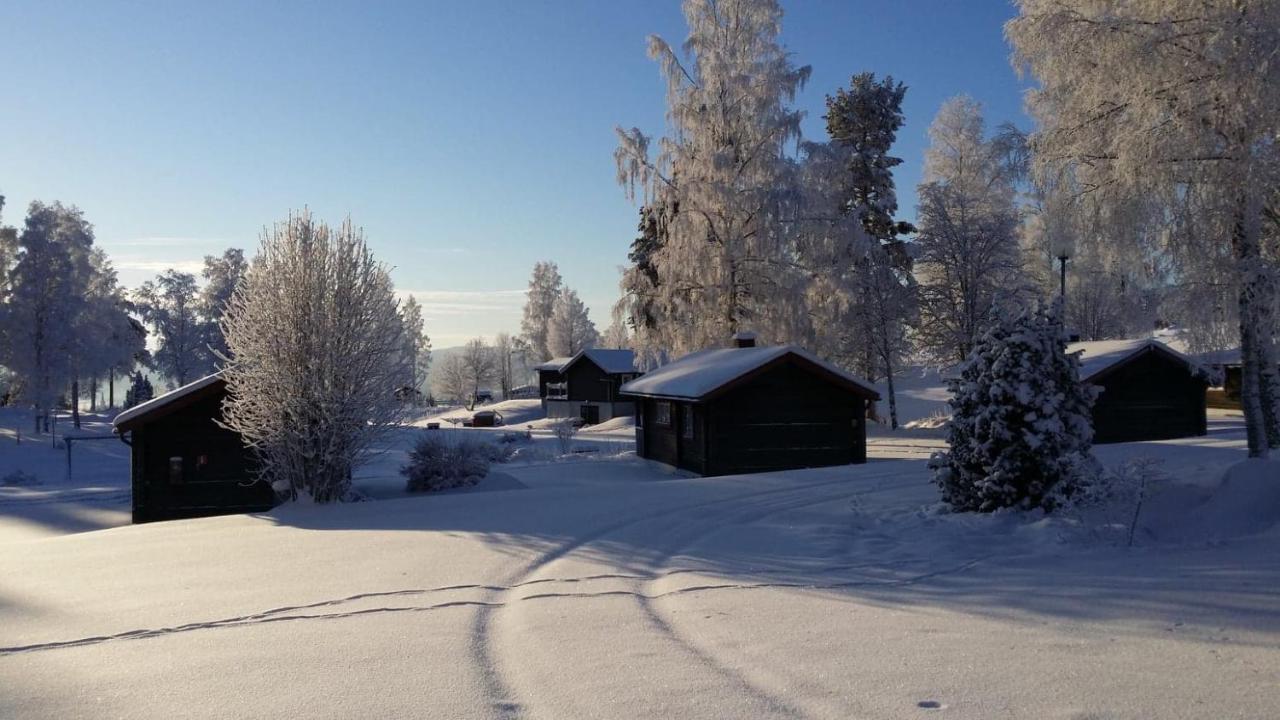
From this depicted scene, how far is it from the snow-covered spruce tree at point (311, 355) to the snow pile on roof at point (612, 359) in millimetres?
35503

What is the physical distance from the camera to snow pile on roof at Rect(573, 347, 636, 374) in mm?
52156

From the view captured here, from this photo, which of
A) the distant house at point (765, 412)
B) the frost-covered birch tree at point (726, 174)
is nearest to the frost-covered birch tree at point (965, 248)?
the frost-covered birch tree at point (726, 174)

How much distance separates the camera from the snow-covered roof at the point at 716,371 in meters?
22.1

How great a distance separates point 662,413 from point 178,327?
153 feet

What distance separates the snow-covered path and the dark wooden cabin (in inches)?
276

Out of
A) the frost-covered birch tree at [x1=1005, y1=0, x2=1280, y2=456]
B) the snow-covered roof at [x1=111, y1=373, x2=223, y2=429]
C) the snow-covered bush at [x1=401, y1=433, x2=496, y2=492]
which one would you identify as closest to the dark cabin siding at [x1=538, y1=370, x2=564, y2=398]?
the snow-covered bush at [x1=401, y1=433, x2=496, y2=492]

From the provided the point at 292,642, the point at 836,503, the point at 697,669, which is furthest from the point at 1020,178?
the point at 292,642

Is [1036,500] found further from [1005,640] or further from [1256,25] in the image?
[1256,25]

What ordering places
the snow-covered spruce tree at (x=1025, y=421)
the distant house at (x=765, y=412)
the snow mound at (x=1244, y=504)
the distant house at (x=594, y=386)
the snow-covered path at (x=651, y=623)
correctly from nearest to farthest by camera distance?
the snow-covered path at (x=651, y=623), the snow mound at (x=1244, y=504), the snow-covered spruce tree at (x=1025, y=421), the distant house at (x=765, y=412), the distant house at (x=594, y=386)

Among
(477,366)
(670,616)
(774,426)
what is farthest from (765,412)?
(477,366)

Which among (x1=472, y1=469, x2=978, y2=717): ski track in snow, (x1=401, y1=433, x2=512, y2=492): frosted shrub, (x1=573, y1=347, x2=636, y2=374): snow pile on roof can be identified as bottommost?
(x1=472, y1=469, x2=978, y2=717): ski track in snow

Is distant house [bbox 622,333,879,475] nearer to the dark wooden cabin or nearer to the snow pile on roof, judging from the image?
the dark wooden cabin

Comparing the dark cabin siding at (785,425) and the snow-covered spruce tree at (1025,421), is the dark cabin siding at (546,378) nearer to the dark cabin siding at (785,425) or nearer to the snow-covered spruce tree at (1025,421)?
the dark cabin siding at (785,425)

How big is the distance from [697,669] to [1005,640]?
2398 mm
